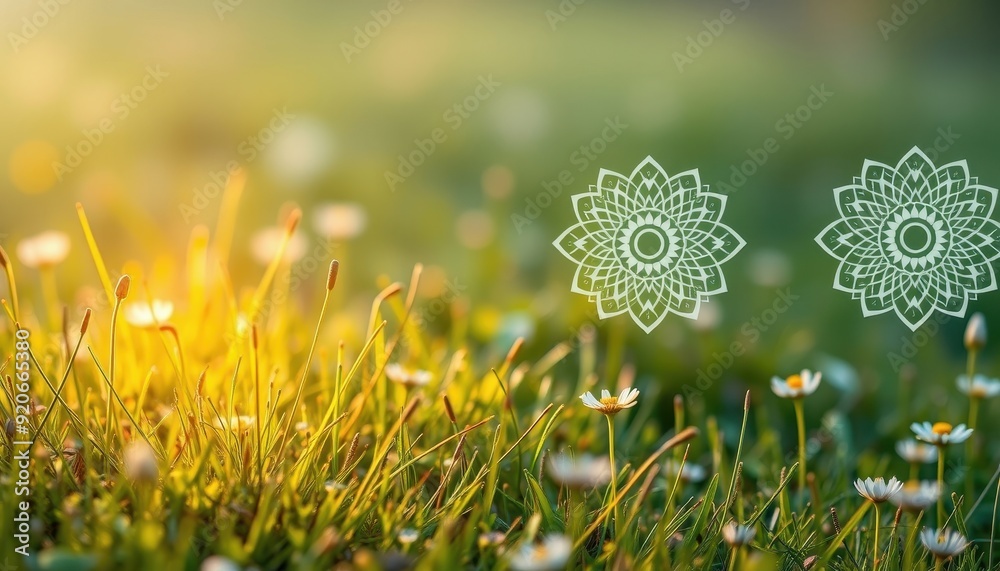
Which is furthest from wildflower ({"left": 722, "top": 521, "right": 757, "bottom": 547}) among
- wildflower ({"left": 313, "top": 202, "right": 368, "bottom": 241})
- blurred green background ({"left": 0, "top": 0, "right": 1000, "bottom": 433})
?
wildflower ({"left": 313, "top": 202, "right": 368, "bottom": 241})

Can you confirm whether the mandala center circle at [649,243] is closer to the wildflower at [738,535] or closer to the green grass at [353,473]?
the green grass at [353,473]

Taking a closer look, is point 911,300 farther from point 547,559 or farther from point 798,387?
point 547,559

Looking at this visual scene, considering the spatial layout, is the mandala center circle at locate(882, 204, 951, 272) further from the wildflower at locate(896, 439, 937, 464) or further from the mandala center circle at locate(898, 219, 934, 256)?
the wildflower at locate(896, 439, 937, 464)

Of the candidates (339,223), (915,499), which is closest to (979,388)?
(915,499)

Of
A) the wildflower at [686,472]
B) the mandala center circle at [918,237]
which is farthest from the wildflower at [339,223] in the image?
the mandala center circle at [918,237]

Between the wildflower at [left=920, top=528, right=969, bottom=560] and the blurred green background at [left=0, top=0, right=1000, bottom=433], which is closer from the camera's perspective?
the wildflower at [left=920, top=528, right=969, bottom=560]

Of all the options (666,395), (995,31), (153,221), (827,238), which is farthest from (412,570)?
(995,31)
